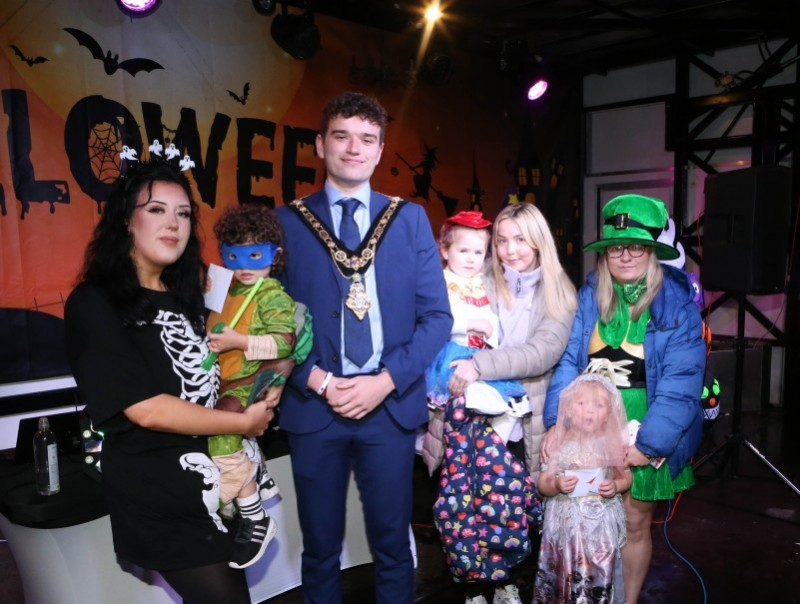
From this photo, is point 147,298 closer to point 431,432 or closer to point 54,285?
point 431,432

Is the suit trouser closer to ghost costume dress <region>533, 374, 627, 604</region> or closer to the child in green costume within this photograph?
the child in green costume

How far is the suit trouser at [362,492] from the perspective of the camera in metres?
2.06

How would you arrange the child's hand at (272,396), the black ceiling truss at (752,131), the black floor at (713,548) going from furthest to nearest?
the black ceiling truss at (752,131) < the black floor at (713,548) < the child's hand at (272,396)

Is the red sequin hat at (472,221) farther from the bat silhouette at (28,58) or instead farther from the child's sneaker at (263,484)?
the bat silhouette at (28,58)

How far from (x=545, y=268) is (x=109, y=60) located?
11.3 ft

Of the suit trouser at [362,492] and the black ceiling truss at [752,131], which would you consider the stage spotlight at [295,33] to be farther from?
the black ceiling truss at [752,131]

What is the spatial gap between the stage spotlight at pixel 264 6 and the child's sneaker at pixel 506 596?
4494mm

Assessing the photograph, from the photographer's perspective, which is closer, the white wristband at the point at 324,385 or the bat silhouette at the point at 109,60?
the white wristband at the point at 324,385

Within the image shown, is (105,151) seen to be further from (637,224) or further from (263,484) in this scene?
(637,224)

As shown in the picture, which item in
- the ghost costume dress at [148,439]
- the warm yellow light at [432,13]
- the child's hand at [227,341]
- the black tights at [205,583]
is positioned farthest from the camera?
the warm yellow light at [432,13]

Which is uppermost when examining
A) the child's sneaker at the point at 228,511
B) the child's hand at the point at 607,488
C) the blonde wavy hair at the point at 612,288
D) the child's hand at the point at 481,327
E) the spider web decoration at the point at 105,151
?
the spider web decoration at the point at 105,151

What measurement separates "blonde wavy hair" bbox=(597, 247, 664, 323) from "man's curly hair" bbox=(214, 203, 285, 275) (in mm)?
1221

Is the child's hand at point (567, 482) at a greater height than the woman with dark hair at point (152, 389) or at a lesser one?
lesser

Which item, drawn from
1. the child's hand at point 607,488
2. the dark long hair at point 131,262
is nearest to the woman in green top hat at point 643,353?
the child's hand at point 607,488
